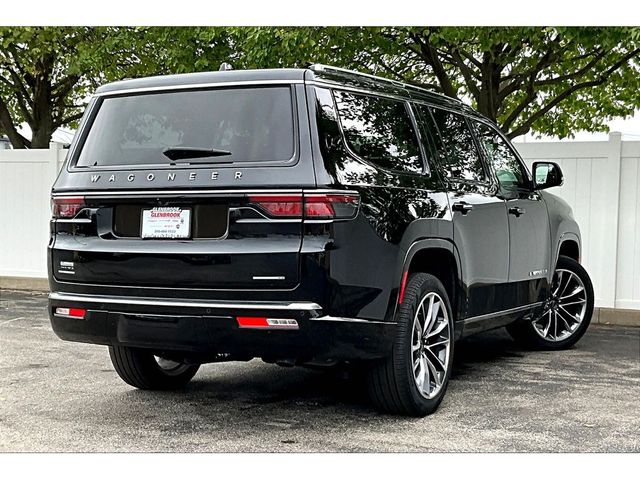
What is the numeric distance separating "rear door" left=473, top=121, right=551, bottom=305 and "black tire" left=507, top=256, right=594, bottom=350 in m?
0.65

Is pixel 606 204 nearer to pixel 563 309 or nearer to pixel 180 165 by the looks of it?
pixel 563 309

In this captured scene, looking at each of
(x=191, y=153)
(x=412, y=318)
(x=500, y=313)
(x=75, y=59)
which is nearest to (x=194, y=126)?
(x=191, y=153)

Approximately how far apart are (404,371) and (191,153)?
1.75m

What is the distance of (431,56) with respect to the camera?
13367 mm

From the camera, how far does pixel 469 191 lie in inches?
247

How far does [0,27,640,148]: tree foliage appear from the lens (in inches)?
441

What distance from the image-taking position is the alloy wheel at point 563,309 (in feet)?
26.8

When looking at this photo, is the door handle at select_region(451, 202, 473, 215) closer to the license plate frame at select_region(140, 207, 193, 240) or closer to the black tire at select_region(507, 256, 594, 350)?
the license plate frame at select_region(140, 207, 193, 240)

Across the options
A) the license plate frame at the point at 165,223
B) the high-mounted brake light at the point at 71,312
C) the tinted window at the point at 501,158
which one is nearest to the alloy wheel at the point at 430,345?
the license plate frame at the point at 165,223

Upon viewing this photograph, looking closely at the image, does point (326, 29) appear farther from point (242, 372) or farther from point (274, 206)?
point (274, 206)

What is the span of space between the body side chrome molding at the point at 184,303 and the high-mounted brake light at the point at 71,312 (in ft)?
0.17

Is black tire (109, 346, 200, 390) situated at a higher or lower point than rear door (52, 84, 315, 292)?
lower

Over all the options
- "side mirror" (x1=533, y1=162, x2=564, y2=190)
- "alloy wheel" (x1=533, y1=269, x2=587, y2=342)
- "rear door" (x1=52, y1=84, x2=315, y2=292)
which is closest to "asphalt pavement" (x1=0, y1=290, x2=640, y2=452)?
"alloy wheel" (x1=533, y1=269, x2=587, y2=342)

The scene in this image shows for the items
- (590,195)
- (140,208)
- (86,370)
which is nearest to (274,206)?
(140,208)
